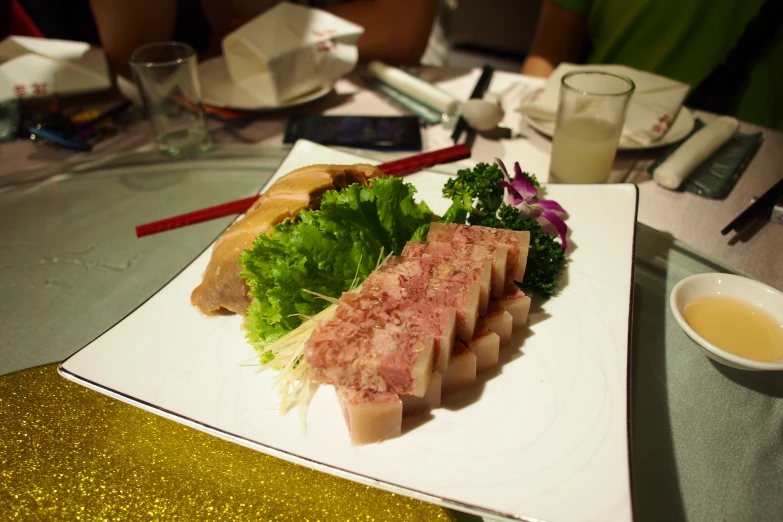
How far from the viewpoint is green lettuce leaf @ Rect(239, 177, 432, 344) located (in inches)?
67.9

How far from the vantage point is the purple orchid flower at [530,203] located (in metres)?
2.04

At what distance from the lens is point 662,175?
2564 mm

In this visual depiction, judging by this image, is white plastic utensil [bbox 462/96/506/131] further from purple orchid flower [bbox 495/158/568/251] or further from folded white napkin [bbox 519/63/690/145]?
purple orchid flower [bbox 495/158/568/251]

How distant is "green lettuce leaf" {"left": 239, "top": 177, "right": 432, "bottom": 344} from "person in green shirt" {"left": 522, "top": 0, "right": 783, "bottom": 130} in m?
2.78

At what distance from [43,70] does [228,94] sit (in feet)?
3.63

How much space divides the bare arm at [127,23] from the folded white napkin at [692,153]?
3.36 m

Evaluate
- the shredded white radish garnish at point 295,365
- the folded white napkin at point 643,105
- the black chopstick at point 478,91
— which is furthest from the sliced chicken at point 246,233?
the folded white napkin at point 643,105

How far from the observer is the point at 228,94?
10.8 ft

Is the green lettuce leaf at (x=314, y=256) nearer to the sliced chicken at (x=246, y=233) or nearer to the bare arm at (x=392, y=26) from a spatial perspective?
the sliced chicken at (x=246, y=233)

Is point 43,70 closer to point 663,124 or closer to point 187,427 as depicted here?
point 187,427

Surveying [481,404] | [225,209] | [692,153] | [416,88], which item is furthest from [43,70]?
[692,153]

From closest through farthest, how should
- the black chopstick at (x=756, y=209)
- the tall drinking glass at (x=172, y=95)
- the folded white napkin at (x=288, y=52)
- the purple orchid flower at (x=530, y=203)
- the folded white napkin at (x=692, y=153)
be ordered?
1. the purple orchid flower at (x=530, y=203)
2. the black chopstick at (x=756, y=209)
3. the folded white napkin at (x=692, y=153)
4. the tall drinking glass at (x=172, y=95)
5. the folded white napkin at (x=288, y=52)

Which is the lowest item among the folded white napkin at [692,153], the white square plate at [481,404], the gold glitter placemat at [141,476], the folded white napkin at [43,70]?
the gold glitter placemat at [141,476]

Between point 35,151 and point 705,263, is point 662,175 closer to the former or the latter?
point 705,263
